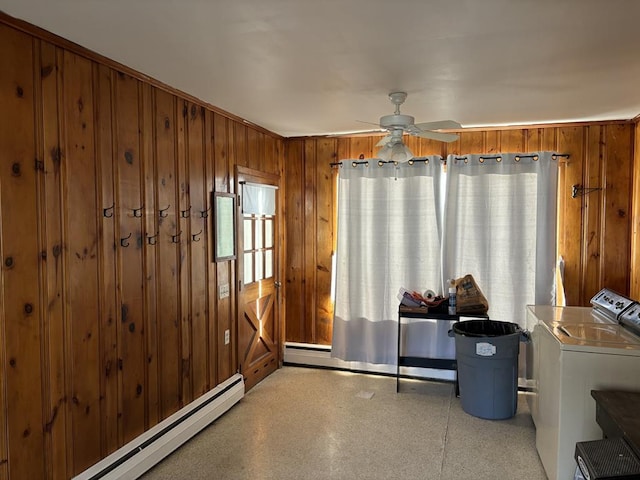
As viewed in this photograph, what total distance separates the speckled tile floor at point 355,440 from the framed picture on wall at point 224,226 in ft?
4.27

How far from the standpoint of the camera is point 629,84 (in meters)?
2.87

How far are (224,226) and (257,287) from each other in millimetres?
875

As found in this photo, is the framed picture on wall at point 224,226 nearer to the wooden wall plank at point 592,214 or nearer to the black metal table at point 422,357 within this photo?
the black metal table at point 422,357

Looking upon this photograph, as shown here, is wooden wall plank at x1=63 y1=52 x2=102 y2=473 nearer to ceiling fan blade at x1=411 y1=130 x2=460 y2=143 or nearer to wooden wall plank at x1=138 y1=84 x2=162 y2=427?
wooden wall plank at x1=138 y1=84 x2=162 y2=427

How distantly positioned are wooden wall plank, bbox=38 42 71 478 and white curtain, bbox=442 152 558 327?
10.5 feet

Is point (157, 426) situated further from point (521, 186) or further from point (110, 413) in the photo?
point (521, 186)

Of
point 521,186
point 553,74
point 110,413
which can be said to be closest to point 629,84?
point 553,74

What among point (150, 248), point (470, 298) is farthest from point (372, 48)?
point (470, 298)

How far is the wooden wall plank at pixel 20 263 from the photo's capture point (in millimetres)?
1972

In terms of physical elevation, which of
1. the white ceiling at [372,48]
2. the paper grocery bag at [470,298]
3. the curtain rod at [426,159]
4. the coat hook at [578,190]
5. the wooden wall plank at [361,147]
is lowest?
the paper grocery bag at [470,298]

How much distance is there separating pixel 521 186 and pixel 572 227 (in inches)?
23.3

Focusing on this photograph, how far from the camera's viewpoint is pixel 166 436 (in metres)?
2.99

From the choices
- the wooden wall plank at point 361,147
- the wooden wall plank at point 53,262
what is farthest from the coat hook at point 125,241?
the wooden wall plank at point 361,147

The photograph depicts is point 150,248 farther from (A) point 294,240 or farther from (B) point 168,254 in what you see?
(A) point 294,240
